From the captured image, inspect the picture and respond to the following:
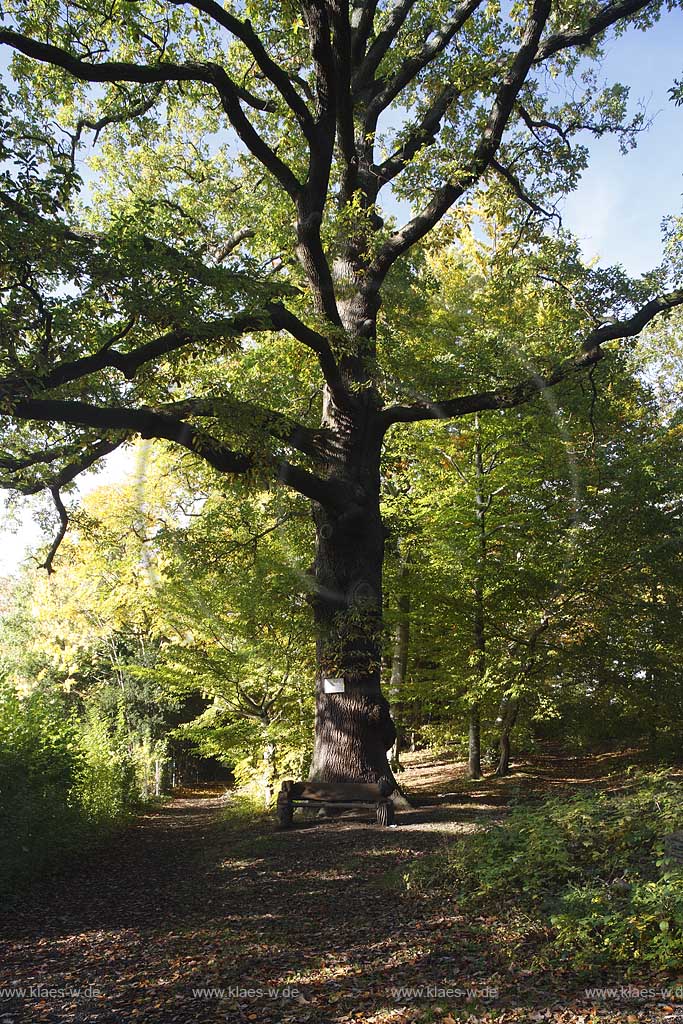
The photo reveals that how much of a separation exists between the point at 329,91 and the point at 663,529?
27.1 feet

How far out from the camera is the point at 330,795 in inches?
380

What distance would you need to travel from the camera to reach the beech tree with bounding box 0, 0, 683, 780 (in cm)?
763

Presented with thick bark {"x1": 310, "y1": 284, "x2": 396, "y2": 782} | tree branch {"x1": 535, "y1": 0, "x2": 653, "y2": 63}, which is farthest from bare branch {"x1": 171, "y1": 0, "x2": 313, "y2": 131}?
tree branch {"x1": 535, "y1": 0, "x2": 653, "y2": 63}

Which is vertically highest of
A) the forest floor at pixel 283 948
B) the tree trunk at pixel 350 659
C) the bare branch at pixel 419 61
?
the bare branch at pixel 419 61

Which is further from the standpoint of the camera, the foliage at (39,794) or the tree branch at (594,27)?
the tree branch at (594,27)

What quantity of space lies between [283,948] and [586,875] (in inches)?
82.2

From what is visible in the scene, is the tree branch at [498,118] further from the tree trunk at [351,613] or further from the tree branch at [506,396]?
the tree branch at [506,396]

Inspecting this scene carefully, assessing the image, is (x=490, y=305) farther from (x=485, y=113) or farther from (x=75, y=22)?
(x=75, y=22)

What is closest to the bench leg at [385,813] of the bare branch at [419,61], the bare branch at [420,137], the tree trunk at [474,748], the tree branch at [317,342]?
the tree trunk at [474,748]

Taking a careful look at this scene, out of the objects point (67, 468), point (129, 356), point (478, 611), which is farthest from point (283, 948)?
point (478, 611)

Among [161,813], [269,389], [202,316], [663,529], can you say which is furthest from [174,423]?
[161,813]

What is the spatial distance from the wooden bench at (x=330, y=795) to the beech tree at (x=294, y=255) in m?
0.29

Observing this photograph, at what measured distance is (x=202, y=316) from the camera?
7992mm

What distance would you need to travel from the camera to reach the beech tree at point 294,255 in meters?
7.63
